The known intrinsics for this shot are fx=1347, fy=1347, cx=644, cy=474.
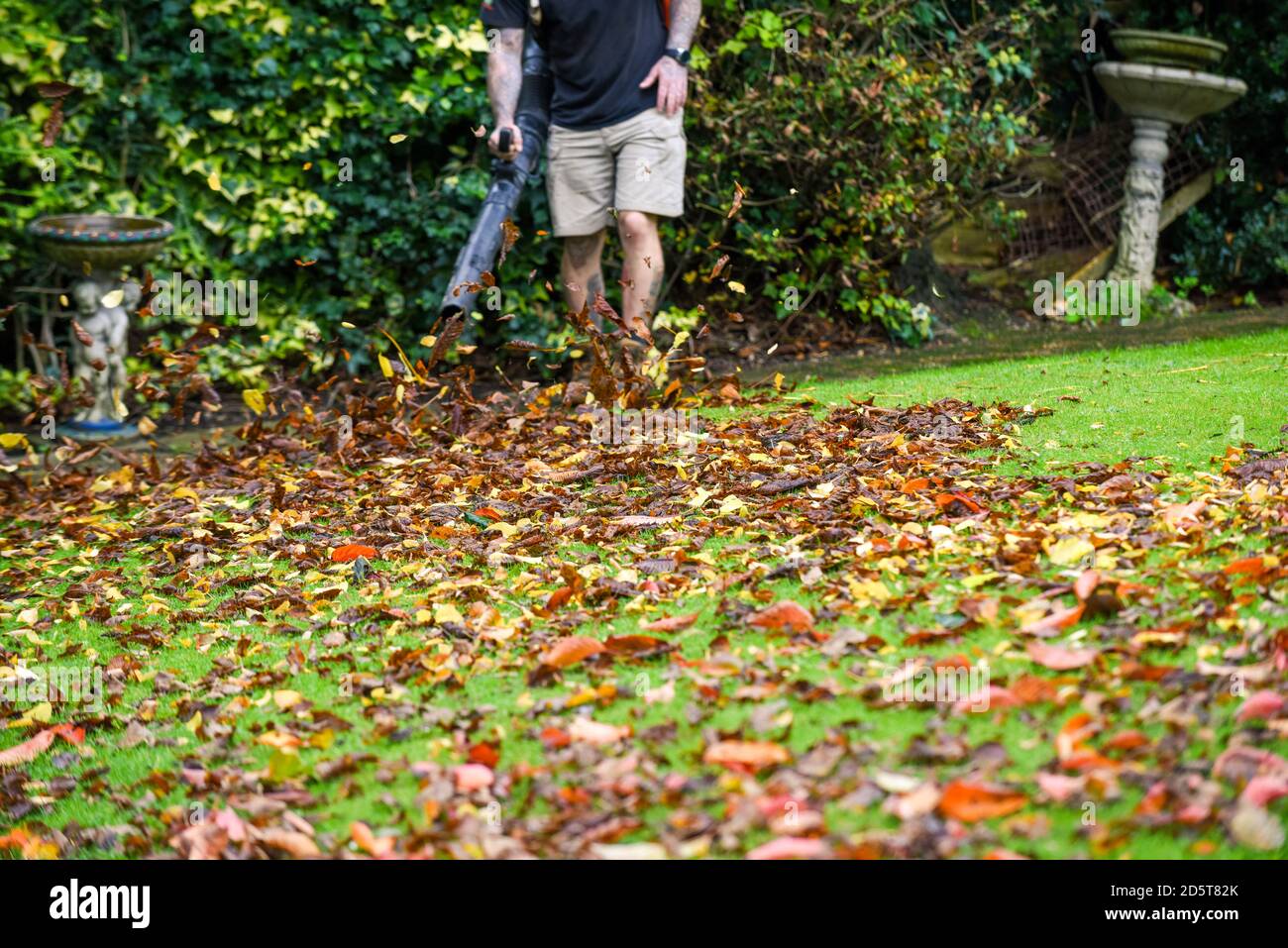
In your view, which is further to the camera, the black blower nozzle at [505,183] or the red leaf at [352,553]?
the black blower nozzle at [505,183]

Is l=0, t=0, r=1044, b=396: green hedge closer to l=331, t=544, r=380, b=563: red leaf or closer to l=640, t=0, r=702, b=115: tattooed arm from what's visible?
l=640, t=0, r=702, b=115: tattooed arm

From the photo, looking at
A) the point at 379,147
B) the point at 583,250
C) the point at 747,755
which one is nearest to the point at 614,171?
the point at 583,250

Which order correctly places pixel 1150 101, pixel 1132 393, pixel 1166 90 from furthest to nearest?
pixel 1150 101 → pixel 1166 90 → pixel 1132 393

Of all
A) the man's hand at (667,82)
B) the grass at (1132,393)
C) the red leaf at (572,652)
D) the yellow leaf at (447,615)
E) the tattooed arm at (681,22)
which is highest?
the tattooed arm at (681,22)

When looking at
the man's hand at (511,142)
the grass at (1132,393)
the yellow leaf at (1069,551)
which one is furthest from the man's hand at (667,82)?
the yellow leaf at (1069,551)

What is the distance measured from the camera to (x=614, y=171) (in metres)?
6.14

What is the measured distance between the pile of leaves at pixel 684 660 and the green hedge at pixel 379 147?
7.88ft

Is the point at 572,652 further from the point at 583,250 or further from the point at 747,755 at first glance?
the point at 583,250

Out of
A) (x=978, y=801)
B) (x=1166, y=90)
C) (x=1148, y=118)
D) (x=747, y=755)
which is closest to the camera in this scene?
(x=978, y=801)

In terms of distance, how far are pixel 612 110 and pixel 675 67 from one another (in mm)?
336

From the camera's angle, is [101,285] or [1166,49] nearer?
[101,285]

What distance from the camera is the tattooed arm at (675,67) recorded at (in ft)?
19.2

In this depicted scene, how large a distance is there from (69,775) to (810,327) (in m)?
5.59

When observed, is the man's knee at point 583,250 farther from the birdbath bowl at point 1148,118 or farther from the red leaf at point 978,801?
the red leaf at point 978,801
